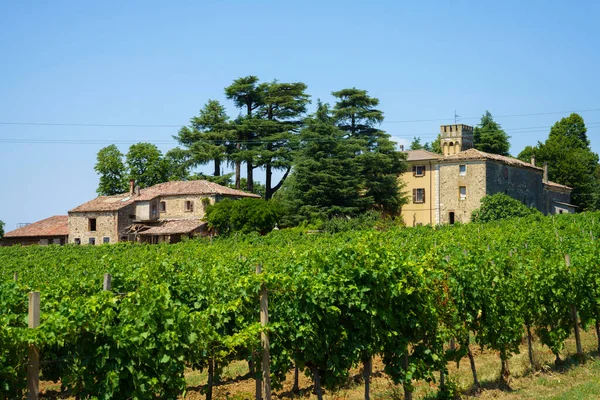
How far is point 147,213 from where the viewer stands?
51531 mm

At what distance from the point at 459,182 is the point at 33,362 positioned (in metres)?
44.9

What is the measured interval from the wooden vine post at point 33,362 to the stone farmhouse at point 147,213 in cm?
4309

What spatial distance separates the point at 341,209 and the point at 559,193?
981 inches

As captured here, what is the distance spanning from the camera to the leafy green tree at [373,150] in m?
49.0

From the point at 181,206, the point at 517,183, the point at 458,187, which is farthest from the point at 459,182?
the point at 181,206

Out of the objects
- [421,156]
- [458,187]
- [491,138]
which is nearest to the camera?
[458,187]

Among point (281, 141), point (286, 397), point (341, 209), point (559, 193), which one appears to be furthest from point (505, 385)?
point (559, 193)

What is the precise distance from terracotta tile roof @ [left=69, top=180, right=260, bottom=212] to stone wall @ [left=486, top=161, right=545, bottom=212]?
17.8m

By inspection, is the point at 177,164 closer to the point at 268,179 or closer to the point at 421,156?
the point at 268,179

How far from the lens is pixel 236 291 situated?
27.0 feet

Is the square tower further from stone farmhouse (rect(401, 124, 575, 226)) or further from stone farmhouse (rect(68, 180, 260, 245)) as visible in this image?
stone farmhouse (rect(68, 180, 260, 245))

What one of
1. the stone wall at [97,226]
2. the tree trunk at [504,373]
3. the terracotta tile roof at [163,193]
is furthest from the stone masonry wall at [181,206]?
the tree trunk at [504,373]

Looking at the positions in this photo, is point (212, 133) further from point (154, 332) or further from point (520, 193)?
point (154, 332)

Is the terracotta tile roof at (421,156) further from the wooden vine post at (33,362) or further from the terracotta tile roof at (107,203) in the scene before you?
the wooden vine post at (33,362)
